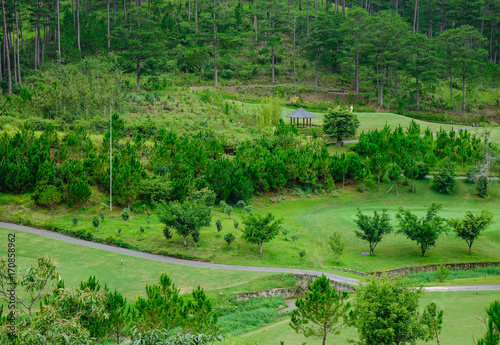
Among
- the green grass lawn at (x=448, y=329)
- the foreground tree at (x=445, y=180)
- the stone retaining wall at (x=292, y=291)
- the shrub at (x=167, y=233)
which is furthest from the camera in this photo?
the foreground tree at (x=445, y=180)

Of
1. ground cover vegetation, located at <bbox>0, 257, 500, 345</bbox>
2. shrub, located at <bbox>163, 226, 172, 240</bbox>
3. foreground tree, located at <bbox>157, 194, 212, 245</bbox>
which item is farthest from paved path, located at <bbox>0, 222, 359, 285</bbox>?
ground cover vegetation, located at <bbox>0, 257, 500, 345</bbox>

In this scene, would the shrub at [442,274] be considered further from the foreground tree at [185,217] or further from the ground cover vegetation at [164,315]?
the foreground tree at [185,217]

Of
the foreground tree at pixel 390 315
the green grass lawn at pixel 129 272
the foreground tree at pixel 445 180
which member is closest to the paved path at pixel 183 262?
the green grass lawn at pixel 129 272

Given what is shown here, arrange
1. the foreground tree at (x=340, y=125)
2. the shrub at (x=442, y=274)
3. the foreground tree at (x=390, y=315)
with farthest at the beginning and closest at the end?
the foreground tree at (x=340, y=125) → the shrub at (x=442, y=274) → the foreground tree at (x=390, y=315)

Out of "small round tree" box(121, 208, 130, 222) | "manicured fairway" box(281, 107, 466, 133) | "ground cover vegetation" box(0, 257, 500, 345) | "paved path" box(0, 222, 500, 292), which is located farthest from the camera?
"manicured fairway" box(281, 107, 466, 133)

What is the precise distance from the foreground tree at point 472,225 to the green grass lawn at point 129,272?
13.2 m

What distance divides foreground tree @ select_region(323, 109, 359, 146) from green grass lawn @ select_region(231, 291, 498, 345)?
3409 cm

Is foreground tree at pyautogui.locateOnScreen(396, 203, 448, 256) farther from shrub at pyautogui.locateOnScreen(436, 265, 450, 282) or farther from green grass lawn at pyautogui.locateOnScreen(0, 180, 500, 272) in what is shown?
shrub at pyautogui.locateOnScreen(436, 265, 450, 282)

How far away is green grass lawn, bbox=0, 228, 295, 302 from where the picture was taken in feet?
93.9

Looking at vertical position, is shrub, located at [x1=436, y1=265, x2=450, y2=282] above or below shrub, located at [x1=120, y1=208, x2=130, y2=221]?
below

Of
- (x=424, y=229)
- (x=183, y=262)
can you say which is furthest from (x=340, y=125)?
(x=183, y=262)

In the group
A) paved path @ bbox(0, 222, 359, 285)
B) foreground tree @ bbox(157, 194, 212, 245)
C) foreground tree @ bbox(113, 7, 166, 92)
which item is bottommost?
paved path @ bbox(0, 222, 359, 285)

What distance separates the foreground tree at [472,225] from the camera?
34.9 m

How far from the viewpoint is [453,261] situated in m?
34.3
